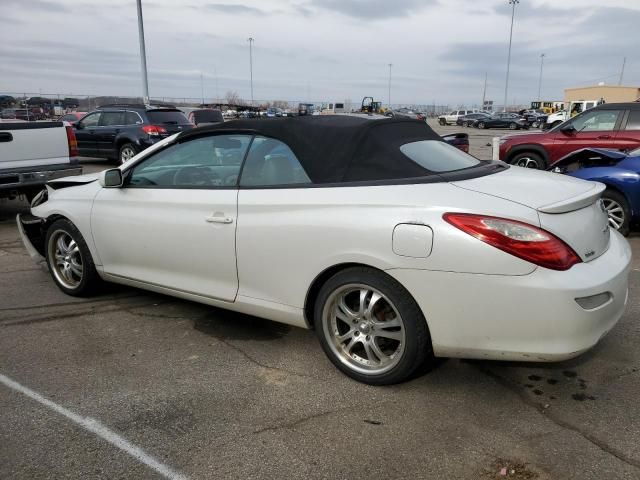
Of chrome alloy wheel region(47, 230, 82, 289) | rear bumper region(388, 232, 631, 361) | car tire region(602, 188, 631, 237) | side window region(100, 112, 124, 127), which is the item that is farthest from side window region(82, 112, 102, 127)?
rear bumper region(388, 232, 631, 361)

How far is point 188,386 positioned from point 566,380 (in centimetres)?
224

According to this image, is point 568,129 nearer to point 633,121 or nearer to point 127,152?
point 633,121

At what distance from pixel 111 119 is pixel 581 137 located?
36.4 feet

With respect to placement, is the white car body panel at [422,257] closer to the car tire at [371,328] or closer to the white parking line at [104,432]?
the car tire at [371,328]

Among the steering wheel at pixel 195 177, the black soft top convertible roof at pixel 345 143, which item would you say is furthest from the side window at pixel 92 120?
the black soft top convertible roof at pixel 345 143

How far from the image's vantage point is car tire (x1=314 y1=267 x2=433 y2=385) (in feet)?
9.43

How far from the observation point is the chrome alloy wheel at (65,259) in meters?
4.62

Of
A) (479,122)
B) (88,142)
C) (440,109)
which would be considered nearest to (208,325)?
(88,142)

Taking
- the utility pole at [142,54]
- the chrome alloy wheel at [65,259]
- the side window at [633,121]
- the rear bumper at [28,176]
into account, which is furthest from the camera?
the utility pole at [142,54]

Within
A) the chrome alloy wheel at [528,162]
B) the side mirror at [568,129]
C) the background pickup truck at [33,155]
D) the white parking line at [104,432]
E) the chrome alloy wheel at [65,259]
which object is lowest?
the white parking line at [104,432]

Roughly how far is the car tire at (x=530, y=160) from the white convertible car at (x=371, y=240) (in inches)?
261

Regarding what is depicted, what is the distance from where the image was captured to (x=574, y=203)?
2893 millimetres

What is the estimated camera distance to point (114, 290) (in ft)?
16.1

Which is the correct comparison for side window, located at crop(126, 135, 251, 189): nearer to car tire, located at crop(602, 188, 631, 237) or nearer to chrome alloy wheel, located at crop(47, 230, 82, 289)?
chrome alloy wheel, located at crop(47, 230, 82, 289)
